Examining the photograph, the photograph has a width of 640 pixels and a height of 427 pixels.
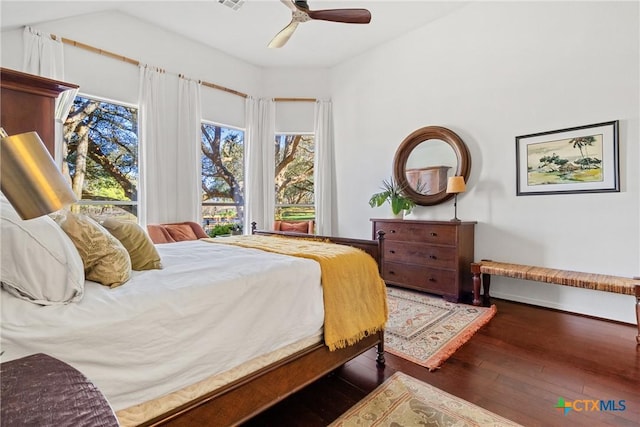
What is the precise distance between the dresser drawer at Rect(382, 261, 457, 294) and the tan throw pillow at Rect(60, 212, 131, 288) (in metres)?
2.73

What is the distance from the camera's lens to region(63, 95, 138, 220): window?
3.52m

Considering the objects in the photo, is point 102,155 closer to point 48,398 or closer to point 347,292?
point 347,292

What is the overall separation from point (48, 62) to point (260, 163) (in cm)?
281

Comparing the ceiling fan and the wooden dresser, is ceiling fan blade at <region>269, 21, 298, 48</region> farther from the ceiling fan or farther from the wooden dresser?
the wooden dresser

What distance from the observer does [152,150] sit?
393 cm

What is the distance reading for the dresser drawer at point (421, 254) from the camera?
3.40 meters

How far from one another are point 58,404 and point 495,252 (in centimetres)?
399

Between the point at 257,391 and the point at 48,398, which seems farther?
the point at 257,391

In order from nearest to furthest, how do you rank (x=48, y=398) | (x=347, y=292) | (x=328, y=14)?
(x=48, y=398), (x=347, y=292), (x=328, y=14)

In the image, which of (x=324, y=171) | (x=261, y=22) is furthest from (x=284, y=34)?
(x=324, y=171)

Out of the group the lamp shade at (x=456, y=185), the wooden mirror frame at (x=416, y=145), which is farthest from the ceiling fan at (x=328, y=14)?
the lamp shade at (x=456, y=185)

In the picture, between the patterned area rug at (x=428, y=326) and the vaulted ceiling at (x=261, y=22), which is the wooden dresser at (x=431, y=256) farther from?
the vaulted ceiling at (x=261, y=22)

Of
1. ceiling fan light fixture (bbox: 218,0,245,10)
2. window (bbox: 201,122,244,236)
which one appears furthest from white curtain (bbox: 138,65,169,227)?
ceiling fan light fixture (bbox: 218,0,245,10)

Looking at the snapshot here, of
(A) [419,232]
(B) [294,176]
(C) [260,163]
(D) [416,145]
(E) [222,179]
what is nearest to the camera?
(A) [419,232]
